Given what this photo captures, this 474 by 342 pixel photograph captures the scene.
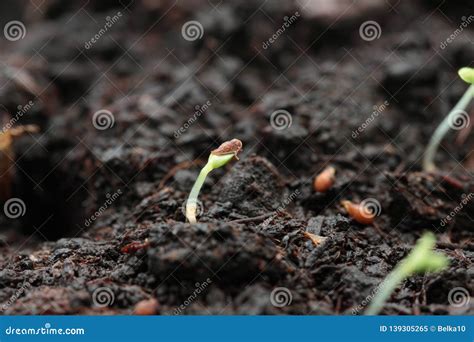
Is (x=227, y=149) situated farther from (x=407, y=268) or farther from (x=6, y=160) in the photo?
(x=6, y=160)

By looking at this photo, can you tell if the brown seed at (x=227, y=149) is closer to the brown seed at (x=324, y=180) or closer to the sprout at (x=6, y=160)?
the brown seed at (x=324, y=180)

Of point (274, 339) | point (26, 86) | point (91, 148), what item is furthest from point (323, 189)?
point (26, 86)

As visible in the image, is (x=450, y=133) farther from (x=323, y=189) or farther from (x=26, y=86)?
(x=26, y=86)

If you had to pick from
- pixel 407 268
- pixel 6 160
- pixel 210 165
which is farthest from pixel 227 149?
pixel 6 160

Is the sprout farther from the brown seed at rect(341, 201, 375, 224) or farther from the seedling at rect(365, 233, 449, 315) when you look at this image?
the seedling at rect(365, 233, 449, 315)

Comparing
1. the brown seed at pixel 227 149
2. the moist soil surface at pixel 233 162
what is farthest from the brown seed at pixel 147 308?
the brown seed at pixel 227 149

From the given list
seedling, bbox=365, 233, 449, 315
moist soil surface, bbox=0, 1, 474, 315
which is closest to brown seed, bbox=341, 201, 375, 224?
moist soil surface, bbox=0, 1, 474, 315

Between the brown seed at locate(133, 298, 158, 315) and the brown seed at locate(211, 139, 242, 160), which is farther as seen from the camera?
the brown seed at locate(211, 139, 242, 160)
